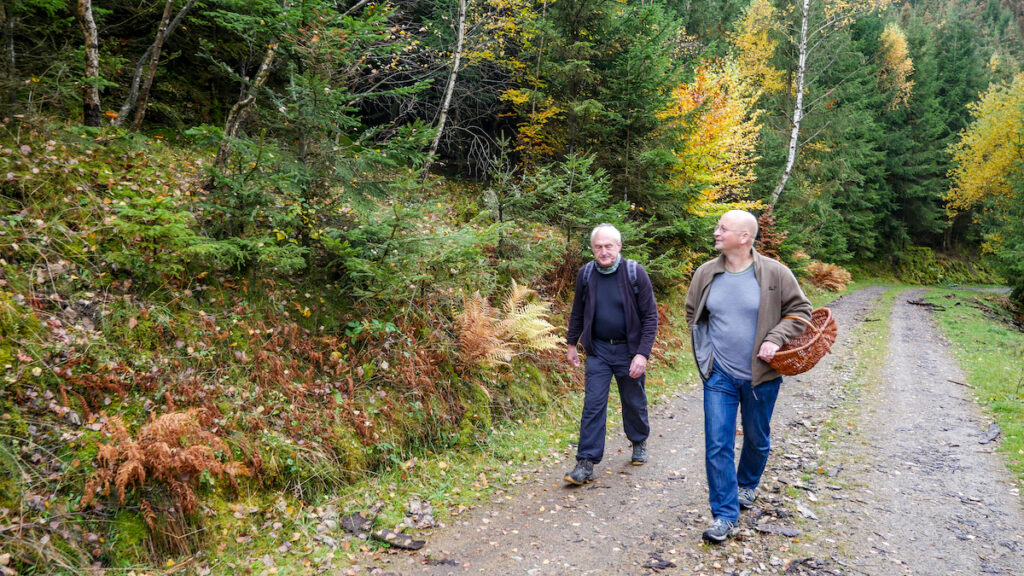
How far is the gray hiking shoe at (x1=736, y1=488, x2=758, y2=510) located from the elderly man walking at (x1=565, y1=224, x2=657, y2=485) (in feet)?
4.39

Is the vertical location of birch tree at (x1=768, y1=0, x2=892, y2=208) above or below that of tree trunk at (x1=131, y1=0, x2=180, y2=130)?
above

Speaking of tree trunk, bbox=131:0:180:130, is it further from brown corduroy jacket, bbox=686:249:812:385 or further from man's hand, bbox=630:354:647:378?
brown corduroy jacket, bbox=686:249:812:385

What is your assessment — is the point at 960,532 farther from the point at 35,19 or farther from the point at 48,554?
the point at 35,19

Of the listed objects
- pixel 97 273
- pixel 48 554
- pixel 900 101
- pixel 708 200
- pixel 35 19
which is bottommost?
pixel 48 554

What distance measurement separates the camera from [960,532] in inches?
174

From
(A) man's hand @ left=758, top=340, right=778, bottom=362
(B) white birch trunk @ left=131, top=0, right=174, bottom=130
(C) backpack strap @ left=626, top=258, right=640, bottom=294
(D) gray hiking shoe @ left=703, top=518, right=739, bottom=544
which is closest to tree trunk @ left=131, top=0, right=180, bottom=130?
(B) white birch trunk @ left=131, top=0, right=174, bottom=130

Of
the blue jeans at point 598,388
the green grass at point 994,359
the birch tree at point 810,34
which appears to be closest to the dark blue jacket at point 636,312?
the blue jeans at point 598,388

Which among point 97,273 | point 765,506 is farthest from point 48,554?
point 765,506

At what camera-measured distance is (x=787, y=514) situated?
4.66 meters

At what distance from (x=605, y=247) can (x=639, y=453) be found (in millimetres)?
2448

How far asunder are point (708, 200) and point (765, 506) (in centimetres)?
1017

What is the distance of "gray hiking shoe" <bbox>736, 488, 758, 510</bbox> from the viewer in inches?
185

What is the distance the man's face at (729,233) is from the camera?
418 cm

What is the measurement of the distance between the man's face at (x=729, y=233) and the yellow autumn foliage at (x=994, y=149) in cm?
2947
